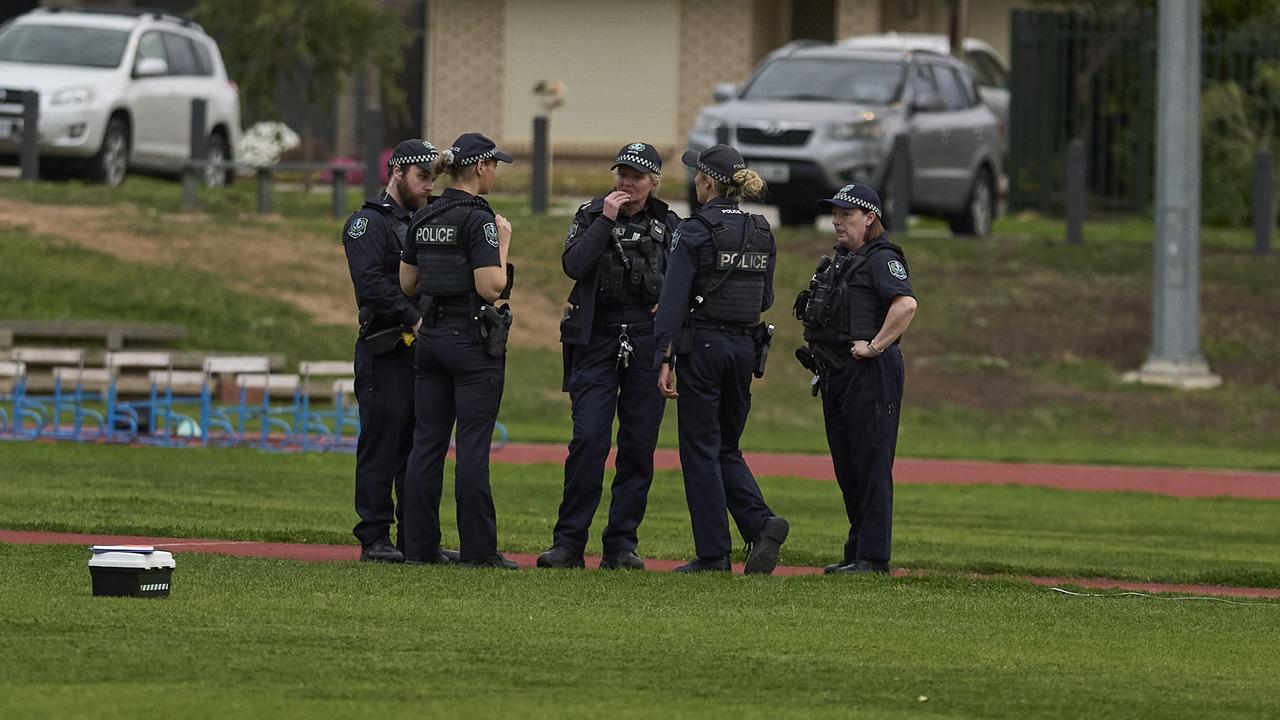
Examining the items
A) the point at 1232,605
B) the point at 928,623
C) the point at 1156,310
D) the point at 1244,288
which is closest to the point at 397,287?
the point at 928,623

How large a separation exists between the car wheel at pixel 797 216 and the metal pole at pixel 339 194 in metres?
5.18

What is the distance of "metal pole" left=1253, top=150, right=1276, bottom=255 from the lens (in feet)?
86.3

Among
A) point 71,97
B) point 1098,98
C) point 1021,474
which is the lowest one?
point 1021,474

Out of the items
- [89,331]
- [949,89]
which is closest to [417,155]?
[89,331]

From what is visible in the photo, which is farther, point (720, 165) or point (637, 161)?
point (720, 165)

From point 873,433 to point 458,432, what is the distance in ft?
6.84

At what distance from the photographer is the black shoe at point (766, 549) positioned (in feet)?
36.9

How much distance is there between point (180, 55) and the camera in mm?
28141

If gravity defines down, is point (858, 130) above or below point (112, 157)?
above

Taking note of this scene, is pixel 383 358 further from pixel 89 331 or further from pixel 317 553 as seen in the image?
pixel 89 331

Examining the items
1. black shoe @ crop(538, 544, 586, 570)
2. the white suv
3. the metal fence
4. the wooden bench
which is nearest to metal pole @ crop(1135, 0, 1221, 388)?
the metal fence

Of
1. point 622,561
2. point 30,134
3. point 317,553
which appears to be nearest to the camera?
point 622,561

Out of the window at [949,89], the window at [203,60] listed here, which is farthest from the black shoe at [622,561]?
the window at [203,60]

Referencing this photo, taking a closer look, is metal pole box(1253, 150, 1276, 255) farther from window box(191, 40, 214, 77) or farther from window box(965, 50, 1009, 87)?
window box(191, 40, 214, 77)
